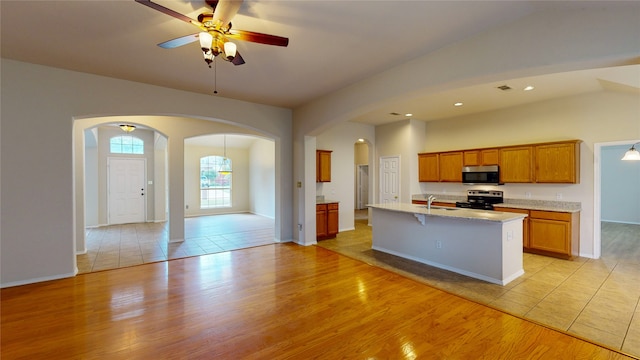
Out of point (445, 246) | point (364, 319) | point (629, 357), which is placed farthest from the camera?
point (445, 246)

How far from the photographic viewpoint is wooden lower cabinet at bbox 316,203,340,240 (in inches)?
249

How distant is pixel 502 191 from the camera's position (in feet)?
19.9

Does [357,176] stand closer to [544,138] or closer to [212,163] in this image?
[212,163]

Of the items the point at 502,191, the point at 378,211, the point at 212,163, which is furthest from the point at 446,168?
the point at 212,163

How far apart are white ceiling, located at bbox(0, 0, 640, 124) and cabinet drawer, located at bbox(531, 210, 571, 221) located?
2.15m

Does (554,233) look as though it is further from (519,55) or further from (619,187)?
(619,187)

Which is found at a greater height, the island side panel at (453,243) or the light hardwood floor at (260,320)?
the island side panel at (453,243)

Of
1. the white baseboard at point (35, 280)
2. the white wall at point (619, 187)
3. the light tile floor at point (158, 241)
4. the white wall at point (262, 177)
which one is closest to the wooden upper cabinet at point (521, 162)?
the light tile floor at point (158, 241)

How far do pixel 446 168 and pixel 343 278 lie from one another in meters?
4.41

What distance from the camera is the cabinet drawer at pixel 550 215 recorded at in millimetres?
Result: 4730

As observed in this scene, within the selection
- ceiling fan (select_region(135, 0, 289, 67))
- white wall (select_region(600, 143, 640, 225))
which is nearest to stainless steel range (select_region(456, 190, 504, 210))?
white wall (select_region(600, 143, 640, 225))

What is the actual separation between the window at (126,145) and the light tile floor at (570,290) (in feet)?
24.1

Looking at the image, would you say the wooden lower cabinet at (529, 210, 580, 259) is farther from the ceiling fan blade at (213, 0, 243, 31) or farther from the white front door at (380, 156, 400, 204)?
the ceiling fan blade at (213, 0, 243, 31)

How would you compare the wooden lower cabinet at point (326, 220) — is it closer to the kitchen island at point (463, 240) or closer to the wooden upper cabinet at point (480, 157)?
the kitchen island at point (463, 240)
